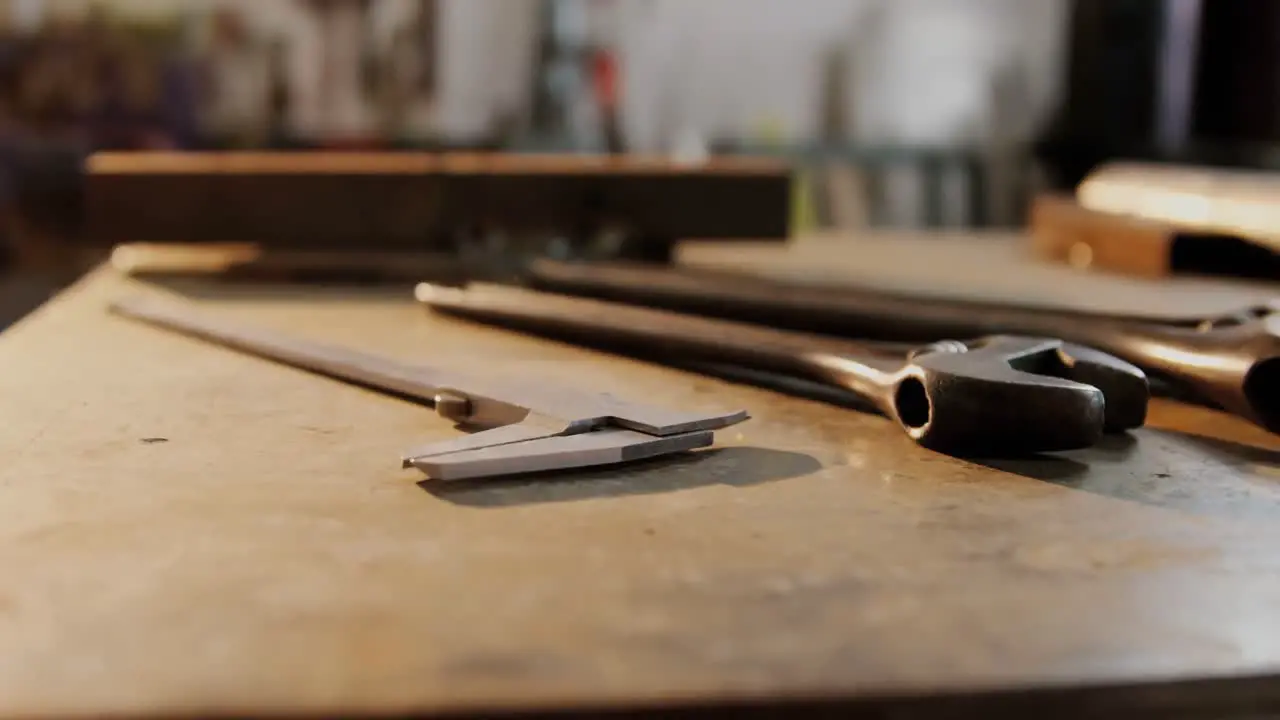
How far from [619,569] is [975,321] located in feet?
1.48

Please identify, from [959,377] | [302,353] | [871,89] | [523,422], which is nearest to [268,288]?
[302,353]

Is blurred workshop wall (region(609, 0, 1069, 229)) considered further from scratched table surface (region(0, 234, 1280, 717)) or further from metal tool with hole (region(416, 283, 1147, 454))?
scratched table surface (region(0, 234, 1280, 717))

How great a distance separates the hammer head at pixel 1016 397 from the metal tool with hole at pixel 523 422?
10 centimetres

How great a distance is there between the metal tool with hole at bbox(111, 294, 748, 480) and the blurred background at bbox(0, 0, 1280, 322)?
1.30 meters

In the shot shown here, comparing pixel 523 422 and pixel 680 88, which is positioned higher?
pixel 680 88

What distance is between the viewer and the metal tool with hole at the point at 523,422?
1.97 feet

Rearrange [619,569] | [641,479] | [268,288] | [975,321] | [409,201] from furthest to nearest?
[409,201], [268,288], [975,321], [641,479], [619,569]

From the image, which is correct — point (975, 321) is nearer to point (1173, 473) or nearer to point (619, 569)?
point (1173, 473)

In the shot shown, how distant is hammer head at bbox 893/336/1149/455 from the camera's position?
24.6 inches

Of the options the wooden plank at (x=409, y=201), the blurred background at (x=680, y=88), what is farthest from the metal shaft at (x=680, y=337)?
the blurred background at (x=680, y=88)

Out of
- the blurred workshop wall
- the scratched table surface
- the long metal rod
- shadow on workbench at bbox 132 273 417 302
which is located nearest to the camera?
the scratched table surface

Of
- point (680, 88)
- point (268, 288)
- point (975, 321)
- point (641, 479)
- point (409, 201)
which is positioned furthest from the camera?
point (680, 88)

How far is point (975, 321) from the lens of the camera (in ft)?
2.81

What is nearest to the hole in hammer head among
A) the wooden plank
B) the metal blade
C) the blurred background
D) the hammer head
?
the hammer head
